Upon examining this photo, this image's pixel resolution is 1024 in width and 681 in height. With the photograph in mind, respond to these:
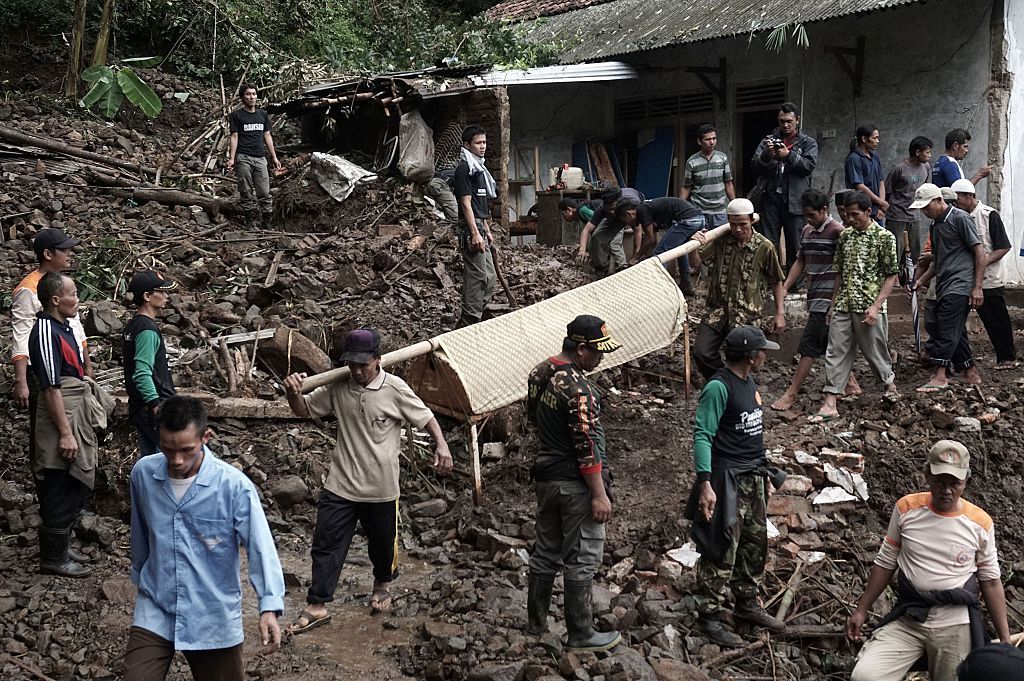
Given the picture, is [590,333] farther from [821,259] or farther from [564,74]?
[564,74]

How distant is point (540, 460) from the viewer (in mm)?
4758

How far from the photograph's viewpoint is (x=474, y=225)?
8.30 metres

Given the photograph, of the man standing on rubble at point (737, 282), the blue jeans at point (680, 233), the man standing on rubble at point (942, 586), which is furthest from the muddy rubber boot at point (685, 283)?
the man standing on rubble at point (942, 586)

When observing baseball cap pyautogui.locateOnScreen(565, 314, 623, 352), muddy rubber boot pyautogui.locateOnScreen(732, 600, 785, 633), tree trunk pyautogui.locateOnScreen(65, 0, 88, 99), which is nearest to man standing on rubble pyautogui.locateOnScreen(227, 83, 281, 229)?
tree trunk pyautogui.locateOnScreen(65, 0, 88, 99)

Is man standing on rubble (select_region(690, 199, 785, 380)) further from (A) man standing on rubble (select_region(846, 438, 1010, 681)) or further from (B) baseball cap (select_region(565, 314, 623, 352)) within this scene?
(A) man standing on rubble (select_region(846, 438, 1010, 681))

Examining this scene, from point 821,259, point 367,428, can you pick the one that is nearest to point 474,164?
point 821,259

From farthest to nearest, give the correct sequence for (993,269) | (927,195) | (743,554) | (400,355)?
(993,269), (927,195), (400,355), (743,554)

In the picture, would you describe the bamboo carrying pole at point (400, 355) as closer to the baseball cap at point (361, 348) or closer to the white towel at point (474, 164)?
the baseball cap at point (361, 348)

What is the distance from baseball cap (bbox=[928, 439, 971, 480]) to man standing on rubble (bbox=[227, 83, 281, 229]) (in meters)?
9.38

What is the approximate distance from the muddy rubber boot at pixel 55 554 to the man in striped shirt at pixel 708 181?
6369 millimetres

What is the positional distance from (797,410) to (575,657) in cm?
406

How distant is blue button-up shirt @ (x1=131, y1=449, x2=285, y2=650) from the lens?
3434 mm

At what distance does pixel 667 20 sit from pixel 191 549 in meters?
11.4

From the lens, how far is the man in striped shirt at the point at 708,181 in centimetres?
941
